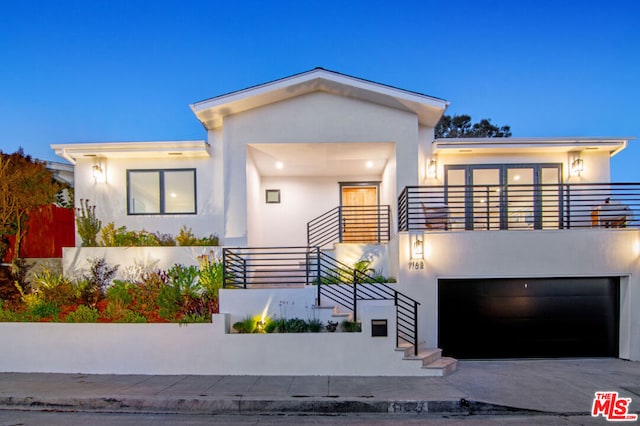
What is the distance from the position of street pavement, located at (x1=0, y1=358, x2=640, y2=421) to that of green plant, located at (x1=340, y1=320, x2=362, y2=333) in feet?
2.88

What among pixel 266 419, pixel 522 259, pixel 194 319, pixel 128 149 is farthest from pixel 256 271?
pixel 522 259

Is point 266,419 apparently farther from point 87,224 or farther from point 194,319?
point 87,224

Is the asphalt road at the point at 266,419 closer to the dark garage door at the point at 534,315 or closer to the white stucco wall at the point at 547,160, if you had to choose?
the dark garage door at the point at 534,315

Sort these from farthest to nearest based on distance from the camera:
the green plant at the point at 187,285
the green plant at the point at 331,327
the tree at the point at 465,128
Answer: the tree at the point at 465,128 < the green plant at the point at 187,285 < the green plant at the point at 331,327

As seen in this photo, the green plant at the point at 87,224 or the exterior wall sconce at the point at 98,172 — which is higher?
the exterior wall sconce at the point at 98,172

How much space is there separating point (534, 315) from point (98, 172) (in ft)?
41.1

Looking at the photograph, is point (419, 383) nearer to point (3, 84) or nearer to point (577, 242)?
point (577, 242)

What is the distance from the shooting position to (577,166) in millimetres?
10227

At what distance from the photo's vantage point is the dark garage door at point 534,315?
7887mm

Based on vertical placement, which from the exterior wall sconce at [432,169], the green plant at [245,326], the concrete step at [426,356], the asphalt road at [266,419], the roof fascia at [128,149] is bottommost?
the asphalt road at [266,419]

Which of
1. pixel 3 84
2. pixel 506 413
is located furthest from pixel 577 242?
pixel 3 84

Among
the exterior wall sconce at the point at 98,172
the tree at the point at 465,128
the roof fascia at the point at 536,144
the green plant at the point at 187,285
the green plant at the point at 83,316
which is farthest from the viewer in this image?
the tree at the point at 465,128

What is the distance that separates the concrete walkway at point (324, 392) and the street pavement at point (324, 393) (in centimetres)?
1

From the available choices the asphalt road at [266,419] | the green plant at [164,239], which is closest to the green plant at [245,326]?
the asphalt road at [266,419]
